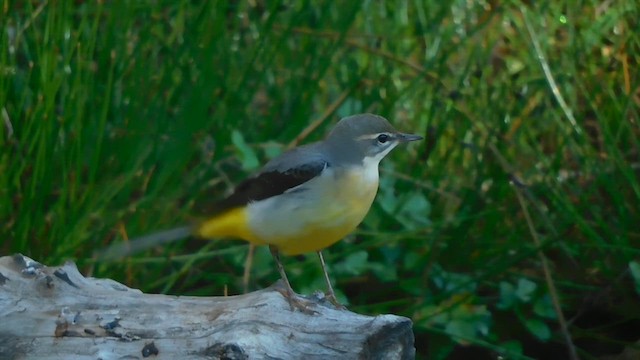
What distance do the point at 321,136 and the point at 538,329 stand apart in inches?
40.7

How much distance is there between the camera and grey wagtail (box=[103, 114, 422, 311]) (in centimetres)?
291

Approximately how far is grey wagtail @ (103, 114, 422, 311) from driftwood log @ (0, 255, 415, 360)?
0.28m

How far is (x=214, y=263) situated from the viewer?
3.82m

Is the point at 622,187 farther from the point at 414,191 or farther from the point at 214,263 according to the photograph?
the point at 214,263

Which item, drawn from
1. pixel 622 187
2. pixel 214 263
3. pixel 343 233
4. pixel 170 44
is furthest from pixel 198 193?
pixel 622 187

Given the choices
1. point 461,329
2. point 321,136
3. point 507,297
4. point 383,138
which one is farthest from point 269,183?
point 321,136

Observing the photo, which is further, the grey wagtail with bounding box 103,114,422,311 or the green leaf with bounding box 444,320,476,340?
the green leaf with bounding box 444,320,476,340

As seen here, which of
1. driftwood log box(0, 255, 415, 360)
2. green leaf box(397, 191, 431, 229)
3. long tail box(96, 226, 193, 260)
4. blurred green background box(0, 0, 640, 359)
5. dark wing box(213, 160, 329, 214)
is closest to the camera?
driftwood log box(0, 255, 415, 360)

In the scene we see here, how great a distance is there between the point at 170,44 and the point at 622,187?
5.02 feet

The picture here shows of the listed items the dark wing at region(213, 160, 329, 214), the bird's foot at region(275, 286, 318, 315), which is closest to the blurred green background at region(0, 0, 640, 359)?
the dark wing at region(213, 160, 329, 214)

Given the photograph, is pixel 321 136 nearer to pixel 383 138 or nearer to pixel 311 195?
pixel 383 138

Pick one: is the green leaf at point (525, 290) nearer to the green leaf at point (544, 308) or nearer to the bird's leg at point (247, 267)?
the green leaf at point (544, 308)

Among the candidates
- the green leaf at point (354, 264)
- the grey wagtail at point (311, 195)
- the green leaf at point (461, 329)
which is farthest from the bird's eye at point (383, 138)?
the green leaf at point (461, 329)

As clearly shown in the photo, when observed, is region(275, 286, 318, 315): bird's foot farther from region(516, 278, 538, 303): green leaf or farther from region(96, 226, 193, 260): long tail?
region(516, 278, 538, 303): green leaf
